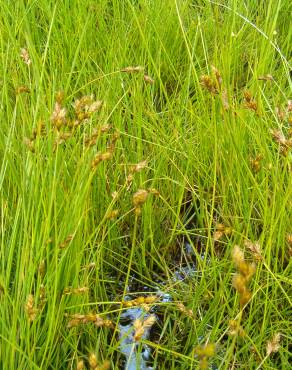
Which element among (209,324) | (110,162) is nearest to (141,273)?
(209,324)

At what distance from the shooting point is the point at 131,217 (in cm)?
174

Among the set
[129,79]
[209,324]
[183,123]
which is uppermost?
[129,79]

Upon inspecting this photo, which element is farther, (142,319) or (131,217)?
(131,217)

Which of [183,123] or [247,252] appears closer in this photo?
[247,252]

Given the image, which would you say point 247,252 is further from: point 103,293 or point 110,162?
point 110,162

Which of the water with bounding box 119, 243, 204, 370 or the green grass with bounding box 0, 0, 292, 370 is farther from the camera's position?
the water with bounding box 119, 243, 204, 370

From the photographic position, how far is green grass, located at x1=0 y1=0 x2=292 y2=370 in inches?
49.1

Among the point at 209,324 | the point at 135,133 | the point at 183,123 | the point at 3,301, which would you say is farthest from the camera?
the point at 183,123

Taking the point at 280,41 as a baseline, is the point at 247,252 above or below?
below

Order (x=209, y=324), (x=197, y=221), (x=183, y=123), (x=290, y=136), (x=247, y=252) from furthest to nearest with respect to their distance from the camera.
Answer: (x=183, y=123), (x=197, y=221), (x=247, y=252), (x=209, y=324), (x=290, y=136)

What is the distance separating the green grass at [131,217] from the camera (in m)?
1.25

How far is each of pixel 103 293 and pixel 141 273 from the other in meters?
0.14

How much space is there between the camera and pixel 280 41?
259 centimetres

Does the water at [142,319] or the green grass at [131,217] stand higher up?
the green grass at [131,217]
